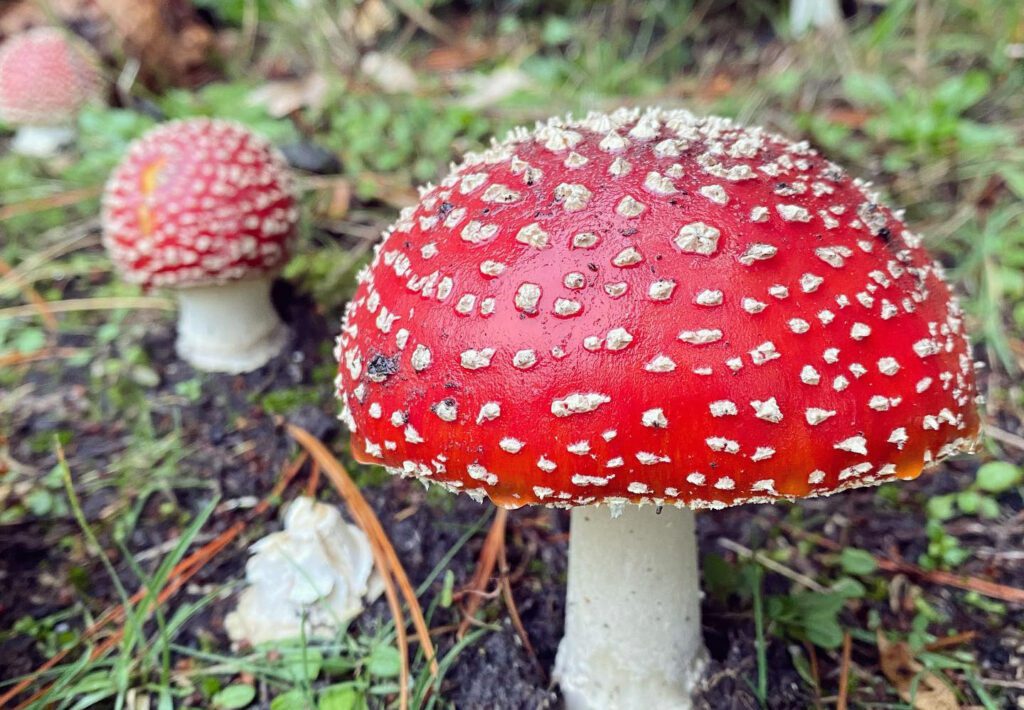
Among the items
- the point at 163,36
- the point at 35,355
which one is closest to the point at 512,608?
the point at 35,355

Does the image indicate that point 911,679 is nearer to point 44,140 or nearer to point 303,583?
point 303,583

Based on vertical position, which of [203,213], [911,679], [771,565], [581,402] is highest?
[203,213]

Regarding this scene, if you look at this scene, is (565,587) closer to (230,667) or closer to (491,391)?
(230,667)

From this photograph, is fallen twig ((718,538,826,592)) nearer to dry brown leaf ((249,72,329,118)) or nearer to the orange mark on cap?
the orange mark on cap

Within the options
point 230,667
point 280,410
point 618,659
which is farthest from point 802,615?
point 280,410

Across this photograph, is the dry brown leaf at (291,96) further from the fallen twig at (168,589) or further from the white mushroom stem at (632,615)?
the white mushroom stem at (632,615)

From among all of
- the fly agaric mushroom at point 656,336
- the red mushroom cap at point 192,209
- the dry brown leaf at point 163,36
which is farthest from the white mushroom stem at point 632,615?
the dry brown leaf at point 163,36
